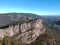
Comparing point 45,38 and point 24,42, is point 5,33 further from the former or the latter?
point 45,38

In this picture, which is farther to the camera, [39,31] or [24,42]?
[39,31]

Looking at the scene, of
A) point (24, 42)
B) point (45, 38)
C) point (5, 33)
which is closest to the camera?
point (5, 33)

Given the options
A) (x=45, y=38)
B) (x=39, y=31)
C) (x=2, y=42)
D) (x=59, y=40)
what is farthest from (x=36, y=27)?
(x=2, y=42)

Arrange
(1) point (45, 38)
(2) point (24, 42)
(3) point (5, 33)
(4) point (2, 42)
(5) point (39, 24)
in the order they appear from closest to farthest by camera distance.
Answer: (4) point (2, 42) → (3) point (5, 33) → (2) point (24, 42) → (1) point (45, 38) → (5) point (39, 24)

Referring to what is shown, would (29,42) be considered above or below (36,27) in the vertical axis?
below

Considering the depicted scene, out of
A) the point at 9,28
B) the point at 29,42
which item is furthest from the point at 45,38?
the point at 9,28

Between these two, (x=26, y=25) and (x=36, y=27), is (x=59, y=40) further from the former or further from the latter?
(x=26, y=25)
